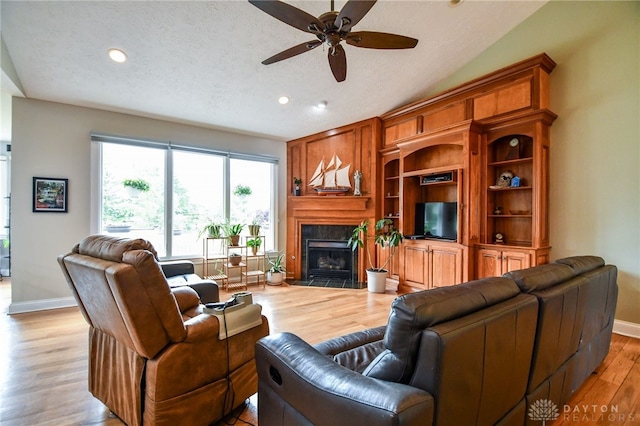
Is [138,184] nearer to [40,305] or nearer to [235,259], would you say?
[235,259]

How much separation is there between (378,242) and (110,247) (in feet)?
12.6

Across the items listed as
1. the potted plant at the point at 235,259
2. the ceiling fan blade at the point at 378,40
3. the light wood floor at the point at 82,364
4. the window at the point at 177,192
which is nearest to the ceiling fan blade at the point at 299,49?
the ceiling fan blade at the point at 378,40

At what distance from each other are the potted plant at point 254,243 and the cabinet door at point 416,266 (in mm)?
2435

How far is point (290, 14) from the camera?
2.02 metres

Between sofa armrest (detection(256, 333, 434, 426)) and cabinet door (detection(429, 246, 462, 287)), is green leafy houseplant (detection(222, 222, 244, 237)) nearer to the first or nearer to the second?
cabinet door (detection(429, 246, 462, 287))

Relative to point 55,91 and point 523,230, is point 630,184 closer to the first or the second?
point 523,230

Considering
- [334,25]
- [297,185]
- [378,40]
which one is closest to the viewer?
[334,25]

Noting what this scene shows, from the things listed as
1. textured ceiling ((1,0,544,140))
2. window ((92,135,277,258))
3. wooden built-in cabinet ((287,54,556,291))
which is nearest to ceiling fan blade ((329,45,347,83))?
textured ceiling ((1,0,544,140))

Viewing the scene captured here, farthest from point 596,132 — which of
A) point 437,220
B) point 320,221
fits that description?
point 320,221

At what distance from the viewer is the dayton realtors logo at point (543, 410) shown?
1.49 metres

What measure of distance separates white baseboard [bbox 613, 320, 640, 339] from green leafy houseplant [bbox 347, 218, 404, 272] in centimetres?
251

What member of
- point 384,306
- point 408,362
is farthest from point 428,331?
point 384,306

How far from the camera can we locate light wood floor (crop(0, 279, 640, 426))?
6.08ft

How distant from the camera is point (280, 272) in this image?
528 cm
